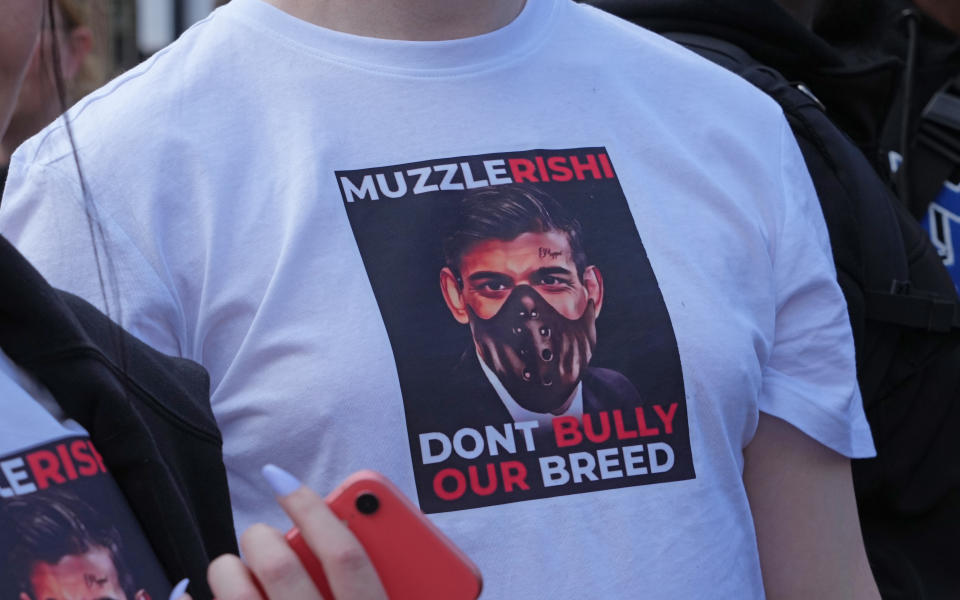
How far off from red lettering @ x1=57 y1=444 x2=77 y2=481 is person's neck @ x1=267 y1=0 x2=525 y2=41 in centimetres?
61

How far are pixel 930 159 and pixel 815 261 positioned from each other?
95cm

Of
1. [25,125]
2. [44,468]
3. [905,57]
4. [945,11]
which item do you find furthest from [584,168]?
[945,11]

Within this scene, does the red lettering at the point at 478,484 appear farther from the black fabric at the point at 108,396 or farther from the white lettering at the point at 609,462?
the black fabric at the point at 108,396

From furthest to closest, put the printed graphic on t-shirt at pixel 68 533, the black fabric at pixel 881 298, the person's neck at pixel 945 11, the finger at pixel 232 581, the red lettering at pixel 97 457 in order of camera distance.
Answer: the person's neck at pixel 945 11 → the black fabric at pixel 881 298 → the red lettering at pixel 97 457 → the printed graphic on t-shirt at pixel 68 533 → the finger at pixel 232 581

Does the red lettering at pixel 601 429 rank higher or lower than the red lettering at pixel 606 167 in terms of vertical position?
lower

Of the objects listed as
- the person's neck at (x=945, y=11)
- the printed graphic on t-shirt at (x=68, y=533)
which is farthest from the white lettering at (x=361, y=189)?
the person's neck at (x=945, y=11)

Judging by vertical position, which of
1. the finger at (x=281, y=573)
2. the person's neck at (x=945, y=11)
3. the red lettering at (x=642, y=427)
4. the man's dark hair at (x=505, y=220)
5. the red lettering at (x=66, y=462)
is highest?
the person's neck at (x=945, y=11)

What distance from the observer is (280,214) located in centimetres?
130

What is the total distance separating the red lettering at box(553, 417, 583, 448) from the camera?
1.29 meters

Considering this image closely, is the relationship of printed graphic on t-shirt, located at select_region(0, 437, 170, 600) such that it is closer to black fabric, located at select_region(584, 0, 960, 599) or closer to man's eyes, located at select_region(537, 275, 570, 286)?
man's eyes, located at select_region(537, 275, 570, 286)

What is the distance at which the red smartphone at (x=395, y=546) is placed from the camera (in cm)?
82

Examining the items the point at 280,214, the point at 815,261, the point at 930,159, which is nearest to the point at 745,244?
the point at 815,261

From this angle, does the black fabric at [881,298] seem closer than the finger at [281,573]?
No

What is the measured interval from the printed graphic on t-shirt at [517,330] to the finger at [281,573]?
0.46 meters
